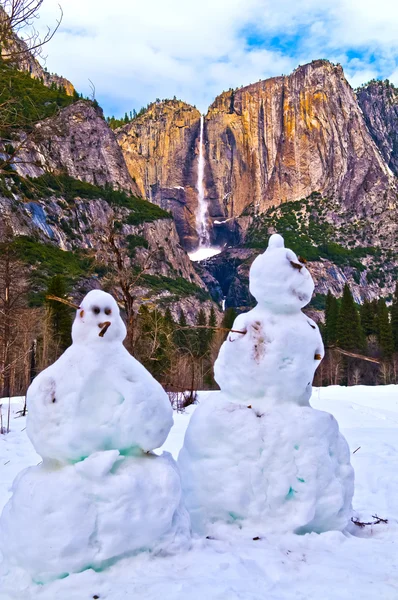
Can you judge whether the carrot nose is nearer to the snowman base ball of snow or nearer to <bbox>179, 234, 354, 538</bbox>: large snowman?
the snowman base ball of snow

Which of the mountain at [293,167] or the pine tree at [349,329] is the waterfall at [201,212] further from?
the pine tree at [349,329]

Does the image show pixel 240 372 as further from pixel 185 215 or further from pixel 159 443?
pixel 185 215

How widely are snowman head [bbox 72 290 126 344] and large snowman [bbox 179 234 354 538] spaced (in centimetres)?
125

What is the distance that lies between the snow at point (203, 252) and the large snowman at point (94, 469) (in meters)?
115

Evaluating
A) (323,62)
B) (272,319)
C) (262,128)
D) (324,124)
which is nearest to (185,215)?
(262,128)

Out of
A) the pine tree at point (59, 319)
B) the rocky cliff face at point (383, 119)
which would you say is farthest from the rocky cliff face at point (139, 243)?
the rocky cliff face at point (383, 119)

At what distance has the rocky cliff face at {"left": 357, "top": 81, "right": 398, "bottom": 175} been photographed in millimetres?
127250

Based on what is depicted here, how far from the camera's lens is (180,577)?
2.73 m

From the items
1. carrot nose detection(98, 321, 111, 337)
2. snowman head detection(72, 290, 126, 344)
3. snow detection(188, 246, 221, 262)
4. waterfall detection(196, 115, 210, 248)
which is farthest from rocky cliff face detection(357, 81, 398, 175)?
carrot nose detection(98, 321, 111, 337)

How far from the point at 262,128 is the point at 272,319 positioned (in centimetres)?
12443

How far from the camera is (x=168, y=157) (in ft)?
408

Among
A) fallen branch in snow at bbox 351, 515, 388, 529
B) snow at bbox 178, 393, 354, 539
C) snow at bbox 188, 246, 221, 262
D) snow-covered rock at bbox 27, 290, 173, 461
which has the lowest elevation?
fallen branch in snow at bbox 351, 515, 388, 529

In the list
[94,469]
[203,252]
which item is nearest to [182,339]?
[94,469]

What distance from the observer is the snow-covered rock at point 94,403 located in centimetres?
305
